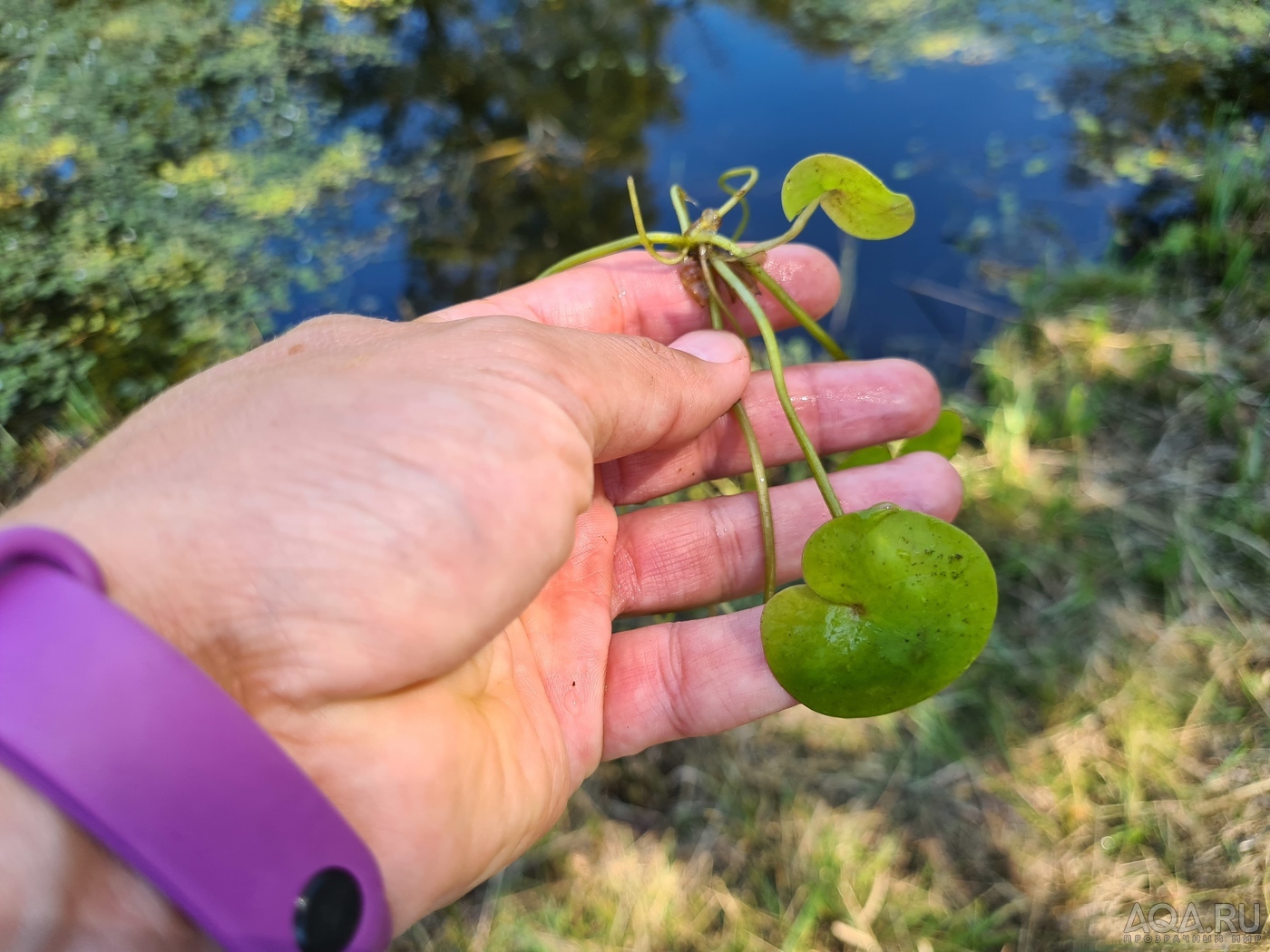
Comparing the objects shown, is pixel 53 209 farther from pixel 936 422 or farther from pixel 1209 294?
pixel 1209 294

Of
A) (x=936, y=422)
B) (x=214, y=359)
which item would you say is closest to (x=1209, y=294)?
(x=936, y=422)

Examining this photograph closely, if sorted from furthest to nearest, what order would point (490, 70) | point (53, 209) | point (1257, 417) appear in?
point (490, 70), point (53, 209), point (1257, 417)

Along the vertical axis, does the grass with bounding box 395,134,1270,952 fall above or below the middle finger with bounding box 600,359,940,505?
below

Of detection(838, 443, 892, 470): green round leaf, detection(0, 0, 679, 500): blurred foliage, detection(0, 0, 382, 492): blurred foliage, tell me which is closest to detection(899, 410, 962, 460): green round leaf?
→ detection(838, 443, 892, 470): green round leaf

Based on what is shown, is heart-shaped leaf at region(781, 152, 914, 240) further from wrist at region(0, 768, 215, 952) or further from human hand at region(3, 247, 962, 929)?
wrist at region(0, 768, 215, 952)

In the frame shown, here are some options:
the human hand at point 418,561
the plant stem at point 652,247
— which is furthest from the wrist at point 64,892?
the plant stem at point 652,247

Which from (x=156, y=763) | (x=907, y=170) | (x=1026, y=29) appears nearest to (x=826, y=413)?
(x=156, y=763)

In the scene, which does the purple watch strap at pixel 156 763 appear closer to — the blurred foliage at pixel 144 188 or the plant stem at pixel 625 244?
the plant stem at pixel 625 244
